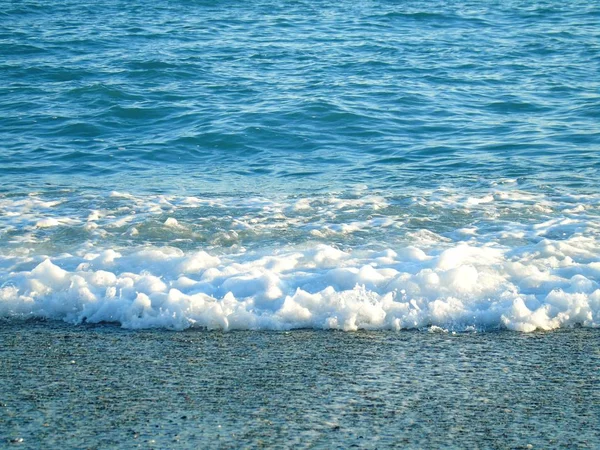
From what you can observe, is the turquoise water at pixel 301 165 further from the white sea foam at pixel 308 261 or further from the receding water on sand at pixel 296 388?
the receding water on sand at pixel 296 388

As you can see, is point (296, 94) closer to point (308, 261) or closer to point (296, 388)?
point (308, 261)

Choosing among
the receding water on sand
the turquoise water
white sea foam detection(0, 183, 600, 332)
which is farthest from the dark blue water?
the receding water on sand

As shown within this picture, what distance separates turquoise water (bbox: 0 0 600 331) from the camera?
5082 millimetres

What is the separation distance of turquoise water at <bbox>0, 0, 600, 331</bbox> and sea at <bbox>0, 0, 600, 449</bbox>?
0.10 ft

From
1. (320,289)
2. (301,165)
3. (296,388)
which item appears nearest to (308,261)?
(320,289)

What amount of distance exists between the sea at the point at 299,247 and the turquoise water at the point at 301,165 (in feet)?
0.10

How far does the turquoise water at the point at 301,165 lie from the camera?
5082mm

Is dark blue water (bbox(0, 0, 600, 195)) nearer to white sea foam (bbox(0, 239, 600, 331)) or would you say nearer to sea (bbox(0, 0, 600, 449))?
sea (bbox(0, 0, 600, 449))

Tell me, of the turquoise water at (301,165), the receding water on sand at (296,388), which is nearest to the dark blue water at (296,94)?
the turquoise water at (301,165)

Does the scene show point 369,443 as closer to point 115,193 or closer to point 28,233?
Result: point 28,233

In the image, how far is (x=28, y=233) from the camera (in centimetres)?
652

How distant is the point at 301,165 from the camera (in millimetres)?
8898

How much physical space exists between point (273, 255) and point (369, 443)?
2.57 m

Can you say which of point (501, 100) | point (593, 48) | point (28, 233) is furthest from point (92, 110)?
point (593, 48)
